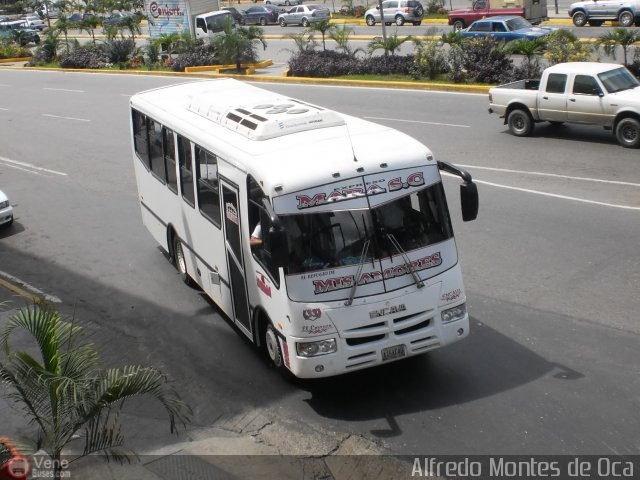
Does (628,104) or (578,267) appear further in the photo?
(628,104)

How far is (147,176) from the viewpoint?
1400 centimetres

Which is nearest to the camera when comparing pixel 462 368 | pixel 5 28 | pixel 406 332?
pixel 406 332

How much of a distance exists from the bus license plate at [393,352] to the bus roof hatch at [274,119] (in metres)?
2.76

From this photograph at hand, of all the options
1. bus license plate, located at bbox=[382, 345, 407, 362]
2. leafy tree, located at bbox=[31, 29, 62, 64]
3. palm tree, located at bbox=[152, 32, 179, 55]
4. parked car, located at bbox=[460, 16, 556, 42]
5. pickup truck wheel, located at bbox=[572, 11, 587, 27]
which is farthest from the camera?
leafy tree, located at bbox=[31, 29, 62, 64]

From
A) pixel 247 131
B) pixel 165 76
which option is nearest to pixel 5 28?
pixel 165 76

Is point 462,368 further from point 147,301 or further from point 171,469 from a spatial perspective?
point 147,301

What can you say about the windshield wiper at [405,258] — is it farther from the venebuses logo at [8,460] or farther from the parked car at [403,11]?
the parked car at [403,11]

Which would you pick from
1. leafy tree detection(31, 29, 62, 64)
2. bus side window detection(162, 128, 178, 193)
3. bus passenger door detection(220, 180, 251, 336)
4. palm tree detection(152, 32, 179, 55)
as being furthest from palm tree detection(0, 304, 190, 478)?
leafy tree detection(31, 29, 62, 64)

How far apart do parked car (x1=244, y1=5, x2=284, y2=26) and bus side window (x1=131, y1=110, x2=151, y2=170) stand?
1815 inches

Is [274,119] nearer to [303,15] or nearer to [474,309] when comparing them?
[474,309]

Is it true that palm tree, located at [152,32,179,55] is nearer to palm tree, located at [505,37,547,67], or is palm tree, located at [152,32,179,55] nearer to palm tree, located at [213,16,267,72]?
palm tree, located at [213,16,267,72]

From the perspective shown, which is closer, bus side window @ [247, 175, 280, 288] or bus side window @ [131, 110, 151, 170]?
bus side window @ [247, 175, 280, 288]

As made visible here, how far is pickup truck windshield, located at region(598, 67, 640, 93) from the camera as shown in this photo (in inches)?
755

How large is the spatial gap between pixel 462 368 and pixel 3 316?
256 inches
